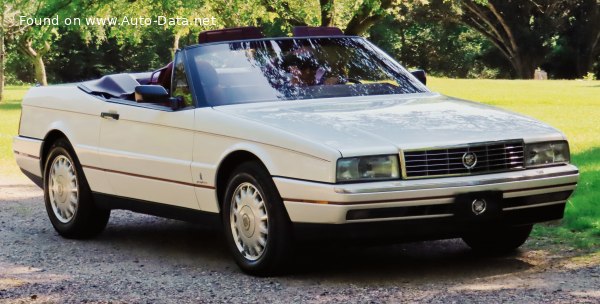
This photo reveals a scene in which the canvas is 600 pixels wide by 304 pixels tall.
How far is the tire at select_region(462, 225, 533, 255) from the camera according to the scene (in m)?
8.12

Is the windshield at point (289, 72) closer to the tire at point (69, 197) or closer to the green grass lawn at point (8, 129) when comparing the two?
the tire at point (69, 197)

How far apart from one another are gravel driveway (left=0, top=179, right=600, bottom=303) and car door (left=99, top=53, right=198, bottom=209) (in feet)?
1.65

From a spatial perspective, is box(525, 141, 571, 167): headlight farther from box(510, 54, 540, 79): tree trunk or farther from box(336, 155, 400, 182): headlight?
box(510, 54, 540, 79): tree trunk

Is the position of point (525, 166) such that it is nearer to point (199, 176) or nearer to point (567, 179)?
point (567, 179)

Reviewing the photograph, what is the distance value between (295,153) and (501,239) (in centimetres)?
195

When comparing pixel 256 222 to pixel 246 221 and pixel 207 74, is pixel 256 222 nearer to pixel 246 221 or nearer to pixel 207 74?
pixel 246 221

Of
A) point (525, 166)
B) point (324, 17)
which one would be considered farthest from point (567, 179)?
point (324, 17)

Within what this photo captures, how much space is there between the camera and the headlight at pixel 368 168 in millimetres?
6723

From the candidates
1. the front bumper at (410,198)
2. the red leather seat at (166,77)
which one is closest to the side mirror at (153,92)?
the red leather seat at (166,77)

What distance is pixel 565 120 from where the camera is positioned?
24.7 m

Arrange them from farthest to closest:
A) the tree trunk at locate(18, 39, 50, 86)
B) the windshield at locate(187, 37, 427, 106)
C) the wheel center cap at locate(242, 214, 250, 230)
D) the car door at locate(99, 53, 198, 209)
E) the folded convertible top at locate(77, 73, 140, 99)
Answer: the tree trunk at locate(18, 39, 50, 86), the folded convertible top at locate(77, 73, 140, 99), the windshield at locate(187, 37, 427, 106), the car door at locate(99, 53, 198, 209), the wheel center cap at locate(242, 214, 250, 230)

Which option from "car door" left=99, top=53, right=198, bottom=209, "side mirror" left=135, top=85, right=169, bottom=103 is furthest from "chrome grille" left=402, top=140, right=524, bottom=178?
"side mirror" left=135, top=85, right=169, bottom=103

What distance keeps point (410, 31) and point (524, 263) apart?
74.1 metres

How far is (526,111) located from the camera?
96.3 ft
